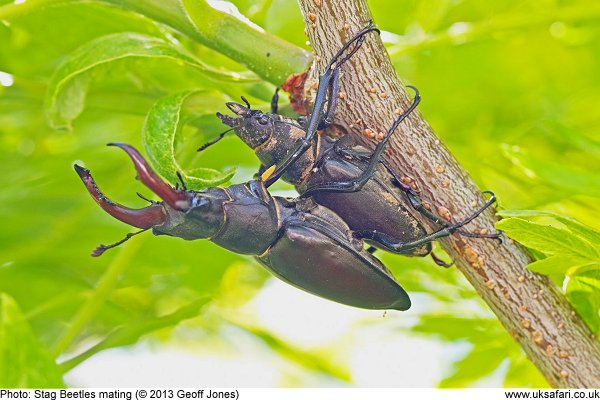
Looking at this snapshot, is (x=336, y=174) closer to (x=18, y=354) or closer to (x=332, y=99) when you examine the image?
(x=332, y=99)

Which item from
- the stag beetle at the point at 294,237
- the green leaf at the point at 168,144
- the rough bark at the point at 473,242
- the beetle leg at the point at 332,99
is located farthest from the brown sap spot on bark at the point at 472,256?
the green leaf at the point at 168,144

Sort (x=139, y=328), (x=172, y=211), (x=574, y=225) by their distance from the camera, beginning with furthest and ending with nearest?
(x=139, y=328) → (x=172, y=211) → (x=574, y=225)

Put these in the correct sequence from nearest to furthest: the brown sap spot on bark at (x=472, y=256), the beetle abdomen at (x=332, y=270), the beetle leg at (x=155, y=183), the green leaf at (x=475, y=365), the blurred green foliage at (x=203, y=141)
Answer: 1. the beetle leg at (x=155, y=183)
2. the brown sap spot on bark at (x=472, y=256)
3. the beetle abdomen at (x=332, y=270)
4. the blurred green foliage at (x=203, y=141)
5. the green leaf at (x=475, y=365)

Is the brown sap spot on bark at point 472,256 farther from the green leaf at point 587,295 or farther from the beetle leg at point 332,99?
the beetle leg at point 332,99

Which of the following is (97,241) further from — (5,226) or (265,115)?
(265,115)

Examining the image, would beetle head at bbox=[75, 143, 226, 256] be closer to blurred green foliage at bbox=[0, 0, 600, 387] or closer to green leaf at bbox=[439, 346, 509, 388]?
blurred green foliage at bbox=[0, 0, 600, 387]

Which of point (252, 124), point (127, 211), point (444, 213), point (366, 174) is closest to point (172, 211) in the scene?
point (127, 211)
